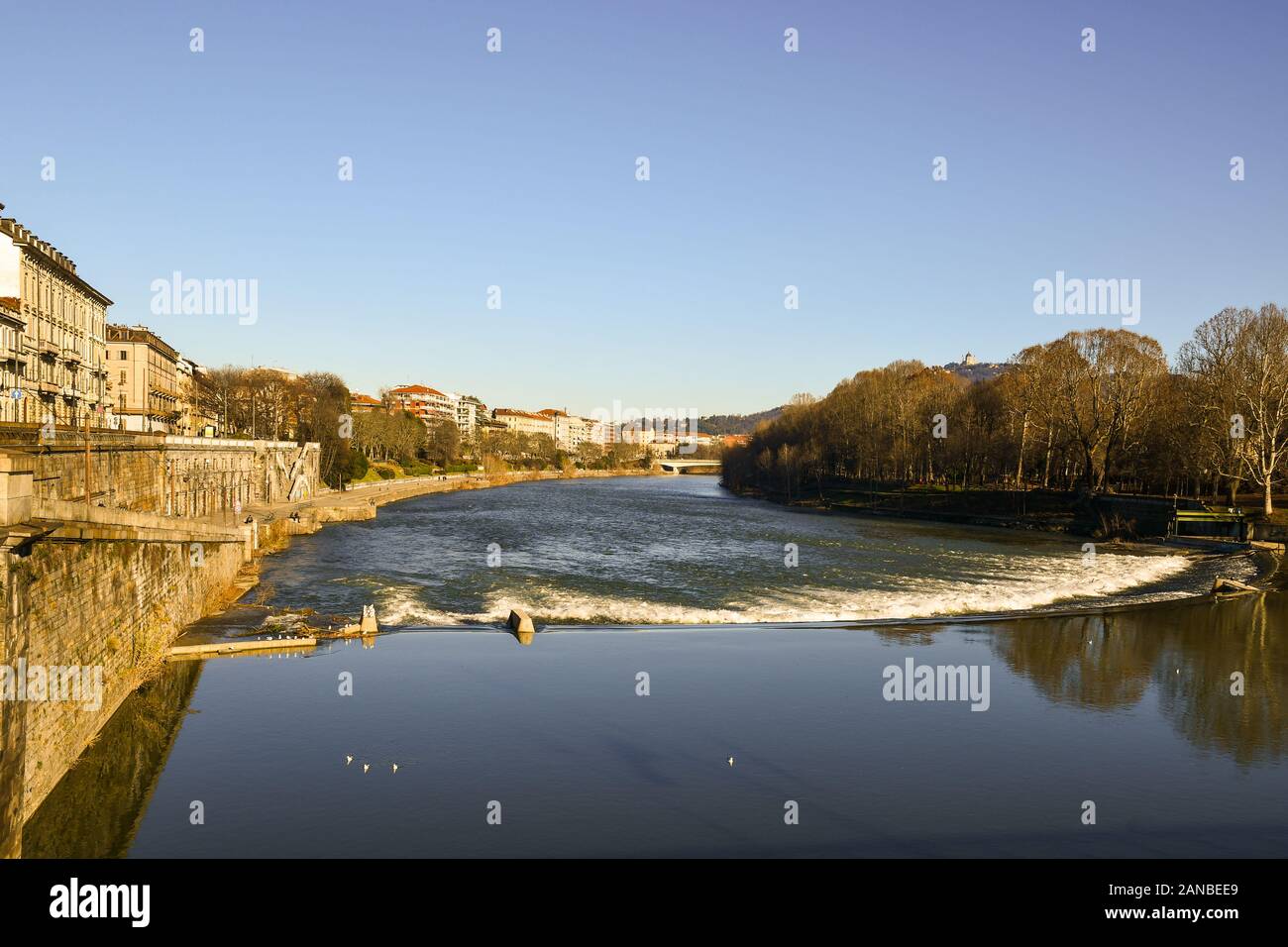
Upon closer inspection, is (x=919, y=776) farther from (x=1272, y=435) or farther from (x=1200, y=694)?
(x=1272, y=435)

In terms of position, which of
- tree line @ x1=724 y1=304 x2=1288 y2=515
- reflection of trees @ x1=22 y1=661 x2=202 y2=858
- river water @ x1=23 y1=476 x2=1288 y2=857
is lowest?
river water @ x1=23 y1=476 x2=1288 y2=857

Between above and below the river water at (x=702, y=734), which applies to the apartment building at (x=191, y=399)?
Result: above

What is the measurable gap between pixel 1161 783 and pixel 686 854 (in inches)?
419

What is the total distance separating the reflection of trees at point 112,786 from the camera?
49.2 feet

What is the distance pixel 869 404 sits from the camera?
11894 centimetres

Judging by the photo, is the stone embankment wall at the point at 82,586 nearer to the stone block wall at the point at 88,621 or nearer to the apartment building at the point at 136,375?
the stone block wall at the point at 88,621

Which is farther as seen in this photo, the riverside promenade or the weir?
the riverside promenade

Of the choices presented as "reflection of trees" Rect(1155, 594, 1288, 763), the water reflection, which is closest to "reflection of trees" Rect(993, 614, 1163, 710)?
the water reflection

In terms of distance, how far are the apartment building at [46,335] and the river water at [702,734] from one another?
23.4 m

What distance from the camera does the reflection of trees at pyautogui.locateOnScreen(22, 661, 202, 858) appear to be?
49.2 ft

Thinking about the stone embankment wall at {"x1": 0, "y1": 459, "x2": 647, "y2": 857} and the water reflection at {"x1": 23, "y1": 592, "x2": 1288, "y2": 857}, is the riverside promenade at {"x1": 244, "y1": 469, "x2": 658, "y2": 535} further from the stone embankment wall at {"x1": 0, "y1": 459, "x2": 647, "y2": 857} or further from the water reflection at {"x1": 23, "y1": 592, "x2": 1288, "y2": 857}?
the water reflection at {"x1": 23, "y1": 592, "x2": 1288, "y2": 857}

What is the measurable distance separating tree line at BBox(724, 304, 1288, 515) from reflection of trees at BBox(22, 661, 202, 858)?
65436 millimetres

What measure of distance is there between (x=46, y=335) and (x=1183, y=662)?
2444 inches

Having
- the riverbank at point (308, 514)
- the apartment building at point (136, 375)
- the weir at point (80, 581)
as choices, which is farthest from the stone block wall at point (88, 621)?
the apartment building at point (136, 375)
